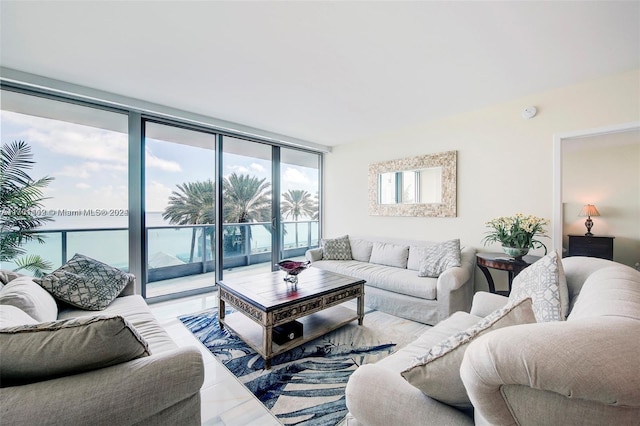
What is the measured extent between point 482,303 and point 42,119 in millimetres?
4641

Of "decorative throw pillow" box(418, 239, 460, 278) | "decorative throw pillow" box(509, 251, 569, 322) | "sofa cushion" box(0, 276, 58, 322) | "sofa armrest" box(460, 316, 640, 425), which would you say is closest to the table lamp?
"decorative throw pillow" box(418, 239, 460, 278)

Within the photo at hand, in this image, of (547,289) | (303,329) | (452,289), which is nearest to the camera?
(547,289)

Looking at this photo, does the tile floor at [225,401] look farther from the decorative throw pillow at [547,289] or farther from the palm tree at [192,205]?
the palm tree at [192,205]

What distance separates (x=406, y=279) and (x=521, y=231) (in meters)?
1.26

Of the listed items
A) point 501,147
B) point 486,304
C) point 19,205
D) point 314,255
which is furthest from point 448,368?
point 19,205

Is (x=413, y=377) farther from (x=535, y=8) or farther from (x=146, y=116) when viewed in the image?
(x=146, y=116)

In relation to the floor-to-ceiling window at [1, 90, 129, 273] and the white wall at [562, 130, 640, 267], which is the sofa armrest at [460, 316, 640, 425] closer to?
the floor-to-ceiling window at [1, 90, 129, 273]

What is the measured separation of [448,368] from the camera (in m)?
0.90

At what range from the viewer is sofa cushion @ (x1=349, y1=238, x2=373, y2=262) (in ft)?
13.9

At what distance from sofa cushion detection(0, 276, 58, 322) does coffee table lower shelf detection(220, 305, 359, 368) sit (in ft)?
4.16

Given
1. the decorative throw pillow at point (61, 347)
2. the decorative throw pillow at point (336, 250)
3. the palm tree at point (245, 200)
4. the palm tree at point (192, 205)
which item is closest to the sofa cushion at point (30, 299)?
the decorative throw pillow at point (61, 347)

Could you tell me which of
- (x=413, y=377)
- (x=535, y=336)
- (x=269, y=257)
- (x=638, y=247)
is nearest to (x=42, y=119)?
(x=269, y=257)

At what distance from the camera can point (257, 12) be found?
177 cm

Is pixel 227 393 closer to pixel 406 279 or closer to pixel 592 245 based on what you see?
pixel 406 279
